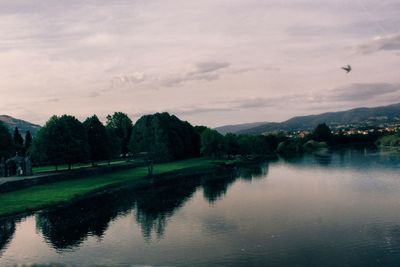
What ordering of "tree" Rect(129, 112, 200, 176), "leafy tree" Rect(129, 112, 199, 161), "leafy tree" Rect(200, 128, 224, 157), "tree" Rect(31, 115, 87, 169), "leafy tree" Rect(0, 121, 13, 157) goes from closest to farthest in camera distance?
1. "leafy tree" Rect(0, 121, 13, 157)
2. "tree" Rect(31, 115, 87, 169)
3. "tree" Rect(129, 112, 200, 176)
4. "leafy tree" Rect(129, 112, 199, 161)
5. "leafy tree" Rect(200, 128, 224, 157)

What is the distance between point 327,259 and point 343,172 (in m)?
82.9

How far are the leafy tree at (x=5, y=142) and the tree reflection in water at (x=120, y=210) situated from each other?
34.8 m

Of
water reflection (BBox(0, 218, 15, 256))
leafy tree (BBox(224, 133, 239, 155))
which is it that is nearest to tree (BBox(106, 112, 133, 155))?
leafy tree (BBox(224, 133, 239, 155))

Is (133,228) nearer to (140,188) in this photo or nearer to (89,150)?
(140,188)

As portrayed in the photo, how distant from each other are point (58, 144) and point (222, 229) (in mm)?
70635

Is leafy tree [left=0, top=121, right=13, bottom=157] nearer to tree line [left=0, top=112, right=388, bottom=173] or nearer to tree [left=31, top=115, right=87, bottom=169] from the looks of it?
tree line [left=0, top=112, right=388, bottom=173]

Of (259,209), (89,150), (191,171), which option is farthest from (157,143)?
(259,209)

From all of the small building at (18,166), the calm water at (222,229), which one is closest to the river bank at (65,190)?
the calm water at (222,229)

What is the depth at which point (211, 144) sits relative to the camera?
182 metres

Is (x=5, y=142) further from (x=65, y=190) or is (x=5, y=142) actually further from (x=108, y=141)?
(x=108, y=141)

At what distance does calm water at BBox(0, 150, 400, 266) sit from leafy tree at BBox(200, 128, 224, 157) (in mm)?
83167

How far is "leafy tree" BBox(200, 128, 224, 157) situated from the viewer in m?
181

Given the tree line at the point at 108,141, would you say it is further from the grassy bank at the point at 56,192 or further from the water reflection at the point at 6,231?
the water reflection at the point at 6,231

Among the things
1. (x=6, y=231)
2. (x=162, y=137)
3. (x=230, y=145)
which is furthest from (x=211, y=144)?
(x=6, y=231)
